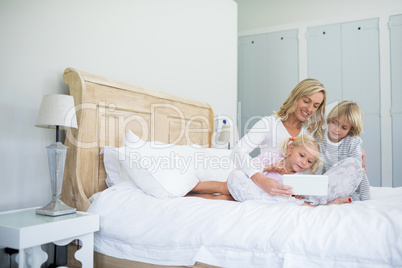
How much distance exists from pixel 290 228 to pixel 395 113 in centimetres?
295

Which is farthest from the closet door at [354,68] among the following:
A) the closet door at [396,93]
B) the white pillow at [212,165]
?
the white pillow at [212,165]

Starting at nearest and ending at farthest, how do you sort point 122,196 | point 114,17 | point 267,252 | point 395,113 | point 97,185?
point 267,252 < point 122,196 < point 97,185 < point 114,17 < point 395,113

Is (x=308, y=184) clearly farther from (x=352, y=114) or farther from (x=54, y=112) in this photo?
(x=54, y=112)

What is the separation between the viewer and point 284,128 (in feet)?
6.44

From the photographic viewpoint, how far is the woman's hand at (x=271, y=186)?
1513mm

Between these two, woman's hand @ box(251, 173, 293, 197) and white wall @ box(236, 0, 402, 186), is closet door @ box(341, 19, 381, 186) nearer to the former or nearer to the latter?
white wall @ box(236, 0, 402, 186)

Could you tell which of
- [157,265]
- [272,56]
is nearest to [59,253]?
[157,265]

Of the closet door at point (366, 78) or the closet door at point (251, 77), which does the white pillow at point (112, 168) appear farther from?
the closet door at point (366, 78)

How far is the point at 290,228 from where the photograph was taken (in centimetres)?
124

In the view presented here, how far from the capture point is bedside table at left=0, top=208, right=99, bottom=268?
1.28 metres

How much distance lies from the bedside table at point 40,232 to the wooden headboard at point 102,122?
0.75 feet

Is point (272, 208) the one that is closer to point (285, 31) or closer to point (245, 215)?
point (245, 215)

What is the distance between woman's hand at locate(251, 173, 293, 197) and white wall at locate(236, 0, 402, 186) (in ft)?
8.37

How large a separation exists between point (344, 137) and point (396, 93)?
2.51 m
